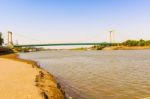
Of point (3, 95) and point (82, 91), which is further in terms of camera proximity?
point (82, 91)

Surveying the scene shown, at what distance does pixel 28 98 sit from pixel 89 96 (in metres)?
5.02

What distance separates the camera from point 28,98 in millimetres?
11695

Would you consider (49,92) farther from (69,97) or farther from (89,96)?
(89,96)

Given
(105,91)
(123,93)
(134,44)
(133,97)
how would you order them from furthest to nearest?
(134,44), (105,91), (123,93), (133,97)

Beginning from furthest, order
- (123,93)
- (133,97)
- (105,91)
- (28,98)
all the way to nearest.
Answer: (105,91) < (123,93) < (133,97) < (28,98)

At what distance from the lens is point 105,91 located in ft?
57.1

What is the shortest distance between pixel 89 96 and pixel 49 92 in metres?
2.80

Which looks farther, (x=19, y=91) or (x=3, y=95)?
(x=19, y=91)

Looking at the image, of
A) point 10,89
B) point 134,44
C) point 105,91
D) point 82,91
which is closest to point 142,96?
point 105,91

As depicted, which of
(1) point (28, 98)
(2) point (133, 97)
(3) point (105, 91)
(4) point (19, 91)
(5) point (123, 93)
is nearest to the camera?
(1) point (28, 98)

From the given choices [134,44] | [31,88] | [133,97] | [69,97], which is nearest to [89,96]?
[69,97]

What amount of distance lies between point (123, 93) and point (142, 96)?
1452mm

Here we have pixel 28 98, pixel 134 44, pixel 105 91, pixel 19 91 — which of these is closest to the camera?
pixel 28 98

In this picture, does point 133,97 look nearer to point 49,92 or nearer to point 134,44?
point 49,92
